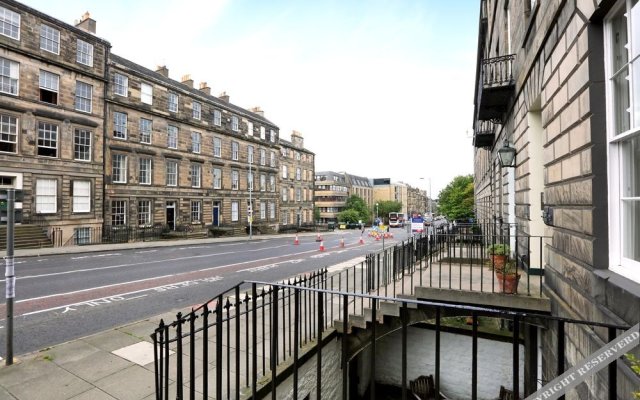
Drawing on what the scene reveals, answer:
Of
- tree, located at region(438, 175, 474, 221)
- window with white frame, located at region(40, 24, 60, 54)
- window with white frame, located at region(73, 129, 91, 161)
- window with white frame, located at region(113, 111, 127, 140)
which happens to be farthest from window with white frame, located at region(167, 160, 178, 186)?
tree, located at region(438, 175, 474, 221)

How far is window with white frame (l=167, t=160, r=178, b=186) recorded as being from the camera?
31111mm

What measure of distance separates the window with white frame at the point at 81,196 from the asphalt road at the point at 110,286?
6553mm

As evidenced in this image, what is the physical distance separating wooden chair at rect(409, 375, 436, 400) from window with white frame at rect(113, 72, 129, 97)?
1142 inches

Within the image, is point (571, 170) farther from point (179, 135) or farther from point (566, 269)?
point (179, 135)

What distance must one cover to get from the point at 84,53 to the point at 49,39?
2.24 meters

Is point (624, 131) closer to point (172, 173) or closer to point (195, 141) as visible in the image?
point (172, 173)

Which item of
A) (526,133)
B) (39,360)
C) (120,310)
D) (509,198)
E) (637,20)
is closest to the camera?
(637,20)

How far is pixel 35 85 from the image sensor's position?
21.5 metres

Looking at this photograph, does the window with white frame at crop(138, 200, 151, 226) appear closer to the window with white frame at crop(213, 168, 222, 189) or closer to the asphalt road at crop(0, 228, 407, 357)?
the window with white frame at crop(213, 168, 222, 189)

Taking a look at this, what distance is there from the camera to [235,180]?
3934cm

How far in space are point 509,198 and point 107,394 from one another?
10.4 metres

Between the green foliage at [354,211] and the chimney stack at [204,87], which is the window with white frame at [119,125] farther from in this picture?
the green foliage at [354,211]

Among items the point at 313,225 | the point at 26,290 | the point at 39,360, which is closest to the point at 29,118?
the point at 26,290

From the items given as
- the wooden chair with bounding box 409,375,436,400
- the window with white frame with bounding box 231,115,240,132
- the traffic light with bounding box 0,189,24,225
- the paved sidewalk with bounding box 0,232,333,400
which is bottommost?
the wooden chair with bounding box 409,375,436,400
